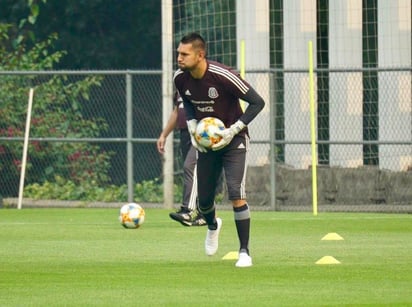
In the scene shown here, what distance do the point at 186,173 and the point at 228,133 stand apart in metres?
5.43

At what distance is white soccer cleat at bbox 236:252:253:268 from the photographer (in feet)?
44.3

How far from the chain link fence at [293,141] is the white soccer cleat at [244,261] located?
31.9 feet

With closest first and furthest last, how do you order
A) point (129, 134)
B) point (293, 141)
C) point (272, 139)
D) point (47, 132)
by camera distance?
point (293, 141), point (272, 139), point (129, 134), point (47, 132)

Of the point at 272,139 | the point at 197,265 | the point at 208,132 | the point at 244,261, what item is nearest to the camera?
the point at 244,261

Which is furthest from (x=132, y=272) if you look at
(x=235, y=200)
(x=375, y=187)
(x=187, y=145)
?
(x=375, y=187)

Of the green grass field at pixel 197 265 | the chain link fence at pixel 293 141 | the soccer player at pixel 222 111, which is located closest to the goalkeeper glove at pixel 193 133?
the soccer player at pixel 222 111

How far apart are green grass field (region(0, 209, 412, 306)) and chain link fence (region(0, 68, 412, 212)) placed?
3522 millimetres

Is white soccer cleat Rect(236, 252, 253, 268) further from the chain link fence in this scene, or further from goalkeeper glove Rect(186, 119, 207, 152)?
the chain link fence

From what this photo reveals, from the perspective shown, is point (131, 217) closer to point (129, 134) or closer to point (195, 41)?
point (195, 41)

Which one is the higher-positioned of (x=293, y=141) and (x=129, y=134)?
(x=129, y=134)

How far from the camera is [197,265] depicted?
13.8 meters

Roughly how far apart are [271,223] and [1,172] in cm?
818

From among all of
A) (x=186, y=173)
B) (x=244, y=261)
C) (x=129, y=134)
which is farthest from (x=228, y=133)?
(x=129, y=134)

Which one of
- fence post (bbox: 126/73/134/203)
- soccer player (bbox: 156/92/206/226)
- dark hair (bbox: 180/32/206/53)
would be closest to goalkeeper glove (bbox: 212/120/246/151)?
dark hair (bbox: 180/32/206/53)
